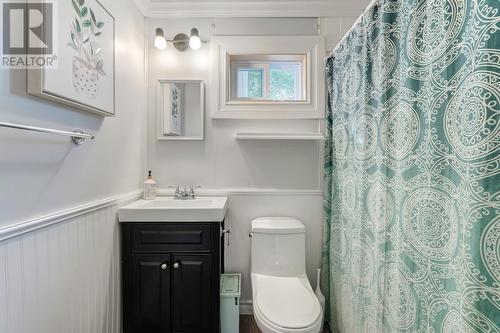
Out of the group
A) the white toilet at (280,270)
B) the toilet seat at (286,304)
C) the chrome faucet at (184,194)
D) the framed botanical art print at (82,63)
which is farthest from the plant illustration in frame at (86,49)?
the toilet seat at (286,304)

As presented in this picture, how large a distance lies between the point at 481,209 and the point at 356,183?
31.0 inches

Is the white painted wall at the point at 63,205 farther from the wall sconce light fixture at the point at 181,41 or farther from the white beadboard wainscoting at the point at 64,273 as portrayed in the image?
the wall sconce light fixture at the point at 181,41

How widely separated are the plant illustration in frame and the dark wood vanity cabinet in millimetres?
884

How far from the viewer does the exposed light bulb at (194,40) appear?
80.0 inches

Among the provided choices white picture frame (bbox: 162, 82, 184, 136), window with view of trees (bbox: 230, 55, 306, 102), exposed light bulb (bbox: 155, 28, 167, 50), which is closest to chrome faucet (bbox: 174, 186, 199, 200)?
white picture frame (bbox: 162, 82, 184, 136)

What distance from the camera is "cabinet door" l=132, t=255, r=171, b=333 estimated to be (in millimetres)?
1729

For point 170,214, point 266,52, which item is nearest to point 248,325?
point 170,214

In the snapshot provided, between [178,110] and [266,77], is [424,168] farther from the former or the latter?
[178,110]

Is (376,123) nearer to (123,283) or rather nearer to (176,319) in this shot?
(176,319)

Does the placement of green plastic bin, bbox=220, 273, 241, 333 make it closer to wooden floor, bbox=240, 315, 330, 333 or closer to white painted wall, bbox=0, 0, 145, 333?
wooden floor, bbox=240, 315, 330, 333

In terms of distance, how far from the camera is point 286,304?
1574 millimetres

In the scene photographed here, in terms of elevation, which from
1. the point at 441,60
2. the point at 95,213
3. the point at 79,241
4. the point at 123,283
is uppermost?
the point at 441,60

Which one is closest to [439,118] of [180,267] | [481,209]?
[481,209]

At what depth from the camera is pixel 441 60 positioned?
2.91 feet
